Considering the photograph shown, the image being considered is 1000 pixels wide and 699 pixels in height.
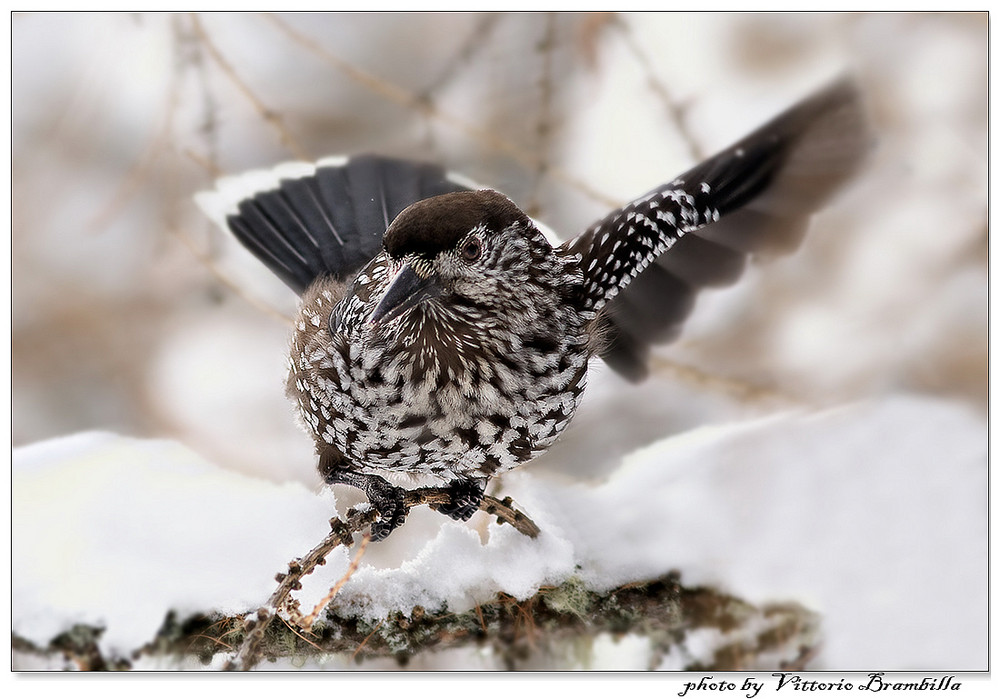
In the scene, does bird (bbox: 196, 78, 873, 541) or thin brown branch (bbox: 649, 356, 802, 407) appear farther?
thin brown branch (bbox: 649, 356, 802, 407)

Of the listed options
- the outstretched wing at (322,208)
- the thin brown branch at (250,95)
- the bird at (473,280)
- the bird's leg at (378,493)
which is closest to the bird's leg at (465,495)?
the bird at (473,280)

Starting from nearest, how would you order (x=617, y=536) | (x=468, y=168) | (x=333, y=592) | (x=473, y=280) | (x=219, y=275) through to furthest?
(x=473, y=280), (x=333, y=592), (x=617, y=536), (x=468, y=168), (x=219, y=275)

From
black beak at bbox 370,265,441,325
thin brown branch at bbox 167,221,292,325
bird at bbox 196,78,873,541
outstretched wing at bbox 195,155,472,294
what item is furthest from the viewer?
thin brown branch at bbox 167,221,292,325

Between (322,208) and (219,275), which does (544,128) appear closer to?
(322,208)

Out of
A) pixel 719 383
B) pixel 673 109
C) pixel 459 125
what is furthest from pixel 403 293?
pixel 719 383

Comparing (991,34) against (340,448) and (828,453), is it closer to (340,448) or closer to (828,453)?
(828,453)

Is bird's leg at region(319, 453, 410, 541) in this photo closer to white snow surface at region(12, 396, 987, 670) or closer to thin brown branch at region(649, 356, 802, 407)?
white snow surface at region(12, 396, 987, 670)

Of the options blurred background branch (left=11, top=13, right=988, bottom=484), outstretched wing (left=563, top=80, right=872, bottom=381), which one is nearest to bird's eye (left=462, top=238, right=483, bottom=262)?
outstretched wing (left=563, top=80, right=872, bottom=381)
